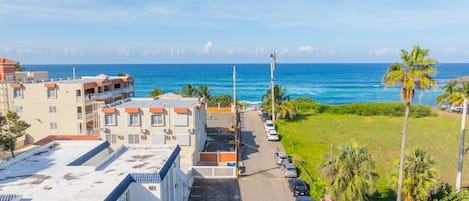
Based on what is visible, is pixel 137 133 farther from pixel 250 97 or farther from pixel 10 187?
pixel 250 97

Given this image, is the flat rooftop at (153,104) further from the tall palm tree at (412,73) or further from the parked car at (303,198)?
the tall palm tree at (412,73)

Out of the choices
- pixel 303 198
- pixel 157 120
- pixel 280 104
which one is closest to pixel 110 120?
pixel 157 120

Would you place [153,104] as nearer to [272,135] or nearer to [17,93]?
[272,135]

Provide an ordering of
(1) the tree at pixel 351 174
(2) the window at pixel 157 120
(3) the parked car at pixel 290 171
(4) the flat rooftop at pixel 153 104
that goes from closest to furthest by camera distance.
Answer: (1) the tree at pixel 351 174 < (3) the parked car at pixel 290 171 < (2) the window at pixel 157 120 < (4) the flat rooftop at pixel 153 104

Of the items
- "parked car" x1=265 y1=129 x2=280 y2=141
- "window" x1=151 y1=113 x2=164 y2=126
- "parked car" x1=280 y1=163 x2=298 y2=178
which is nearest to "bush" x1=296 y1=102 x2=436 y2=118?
"parked car" x1=265 y1=129 x2=280 y2=141

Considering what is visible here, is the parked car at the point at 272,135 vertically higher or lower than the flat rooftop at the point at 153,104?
lower

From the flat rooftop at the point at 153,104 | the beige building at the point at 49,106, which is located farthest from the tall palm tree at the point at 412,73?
the beige building at the point at 49,106

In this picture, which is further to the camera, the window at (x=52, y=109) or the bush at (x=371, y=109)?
the bush at (x=371, y=109)

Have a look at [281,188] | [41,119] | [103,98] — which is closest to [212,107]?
[103,98]

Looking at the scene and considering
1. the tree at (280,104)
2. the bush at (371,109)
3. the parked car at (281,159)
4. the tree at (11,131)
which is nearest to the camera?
the tree at (11,131)
